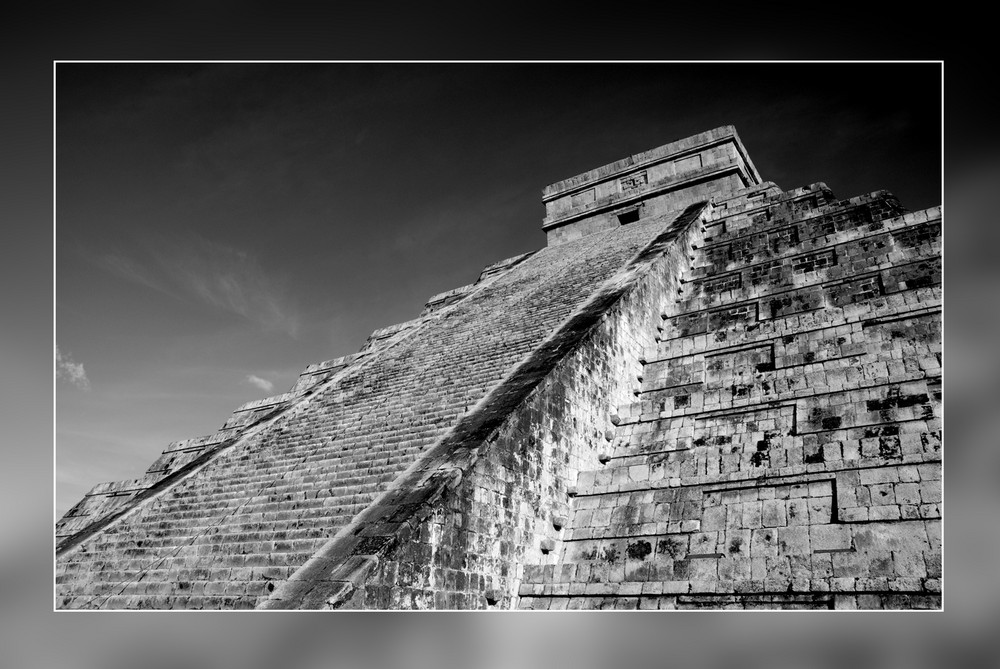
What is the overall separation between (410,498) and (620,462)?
2429mm

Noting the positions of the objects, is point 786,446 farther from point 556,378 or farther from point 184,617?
point 184,617

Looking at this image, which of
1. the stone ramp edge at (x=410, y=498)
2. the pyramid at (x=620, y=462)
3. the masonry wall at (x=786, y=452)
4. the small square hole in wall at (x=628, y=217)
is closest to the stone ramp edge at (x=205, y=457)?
the pyramid at (x=620, y=462)

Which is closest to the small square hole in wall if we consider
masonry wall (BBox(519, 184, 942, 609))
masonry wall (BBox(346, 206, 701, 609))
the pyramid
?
the pyramid

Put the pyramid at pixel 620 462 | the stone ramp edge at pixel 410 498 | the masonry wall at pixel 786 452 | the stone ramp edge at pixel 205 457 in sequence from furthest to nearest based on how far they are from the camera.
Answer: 1. the stone ramp edge at pixel 205 457
2. the pyramid at pixel 620 462
3. the masonry wall at pixel 786 452
4. the stone ramp edge at pixel 410 498

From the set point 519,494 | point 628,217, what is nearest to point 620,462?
point 519,494

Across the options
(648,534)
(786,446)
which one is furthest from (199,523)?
(786,446)

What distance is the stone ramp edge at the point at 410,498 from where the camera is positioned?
4418 millimetres

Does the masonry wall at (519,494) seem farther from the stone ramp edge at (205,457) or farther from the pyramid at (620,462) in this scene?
the stone ramp edge at (205,457)

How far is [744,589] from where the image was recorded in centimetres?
472

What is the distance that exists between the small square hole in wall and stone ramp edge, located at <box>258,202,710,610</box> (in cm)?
823

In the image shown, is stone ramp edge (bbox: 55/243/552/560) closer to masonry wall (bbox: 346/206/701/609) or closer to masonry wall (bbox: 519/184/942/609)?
masonry wall (bbox: 346/206/701/609)

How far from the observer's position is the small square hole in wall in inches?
608

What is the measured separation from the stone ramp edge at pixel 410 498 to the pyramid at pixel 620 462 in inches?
0.9
